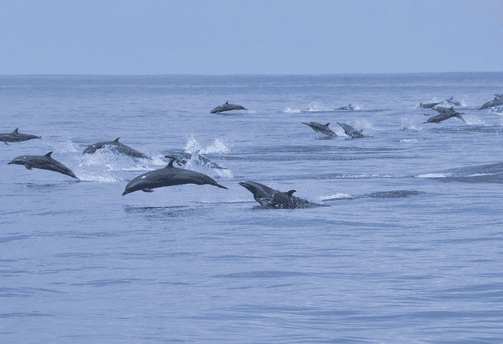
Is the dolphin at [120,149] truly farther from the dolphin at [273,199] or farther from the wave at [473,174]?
the wave at [473,174]

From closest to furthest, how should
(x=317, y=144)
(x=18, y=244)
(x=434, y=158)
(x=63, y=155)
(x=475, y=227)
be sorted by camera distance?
(x=18, y=244) → (x=475, y=227) → (x=434, y=158) → (x=63, y=155) → (x=317, y=144)

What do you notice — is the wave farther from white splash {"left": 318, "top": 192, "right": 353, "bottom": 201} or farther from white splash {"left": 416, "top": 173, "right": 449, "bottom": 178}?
white splash {"left": 318, "top": 192, "right": 353, "bottom": 201}

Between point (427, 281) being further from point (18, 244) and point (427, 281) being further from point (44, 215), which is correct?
point (44, 215)

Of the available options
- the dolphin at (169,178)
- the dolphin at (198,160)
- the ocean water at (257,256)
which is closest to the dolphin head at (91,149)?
the ocean water at (257,256)

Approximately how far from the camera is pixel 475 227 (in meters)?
14.1

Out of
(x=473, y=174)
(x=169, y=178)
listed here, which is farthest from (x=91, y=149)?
(x=473, y=174)

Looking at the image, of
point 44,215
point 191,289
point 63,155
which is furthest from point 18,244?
point 63,155

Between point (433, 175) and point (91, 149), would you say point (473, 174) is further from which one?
point (91, 149)

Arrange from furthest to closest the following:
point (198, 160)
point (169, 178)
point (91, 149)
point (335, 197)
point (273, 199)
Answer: point (91, 149) → point (198, 160) → point (335, 197) → point (273, 199) → point (169, 178)

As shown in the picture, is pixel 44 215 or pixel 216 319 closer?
pixel 216 319

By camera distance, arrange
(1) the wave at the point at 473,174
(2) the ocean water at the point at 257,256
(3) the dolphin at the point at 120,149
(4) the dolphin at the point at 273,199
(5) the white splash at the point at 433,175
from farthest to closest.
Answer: (3) the dolphin at the point at 120,149, (5) the white splash at the point at 433,175, (1) the wave at the point at 473,174, (4) the dolphin at the point at 273,199, (2) the ocean water at the point at 257,256

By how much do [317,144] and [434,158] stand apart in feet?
26.1

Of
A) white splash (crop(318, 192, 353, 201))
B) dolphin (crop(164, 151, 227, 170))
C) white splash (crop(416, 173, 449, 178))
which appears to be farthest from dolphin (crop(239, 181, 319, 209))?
dolphin (crop(164, 151, 227, 170))

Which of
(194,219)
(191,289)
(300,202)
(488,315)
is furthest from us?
(300,202)
